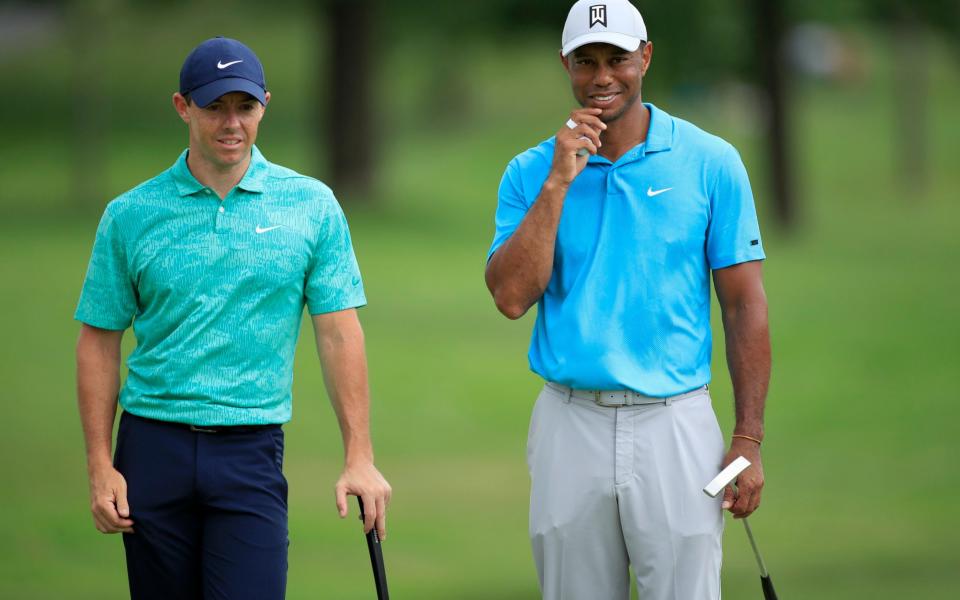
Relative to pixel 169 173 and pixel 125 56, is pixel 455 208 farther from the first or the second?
pixel 169 173

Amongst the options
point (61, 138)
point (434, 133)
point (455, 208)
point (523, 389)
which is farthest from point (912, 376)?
point (434, 133)

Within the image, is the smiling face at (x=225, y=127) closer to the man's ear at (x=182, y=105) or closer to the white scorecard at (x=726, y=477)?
the man's ear at (x=182, y=105)

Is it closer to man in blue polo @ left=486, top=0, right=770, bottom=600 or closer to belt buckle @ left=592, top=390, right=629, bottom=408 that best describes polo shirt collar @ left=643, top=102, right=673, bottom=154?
man in blue polo @ left=486, top=0, right=770, bottom=600

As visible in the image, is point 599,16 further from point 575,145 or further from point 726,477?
point 726,477

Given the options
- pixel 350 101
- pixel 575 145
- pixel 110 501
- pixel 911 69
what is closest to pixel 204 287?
pixel 110 501

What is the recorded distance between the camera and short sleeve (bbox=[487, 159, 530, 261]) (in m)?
4.63

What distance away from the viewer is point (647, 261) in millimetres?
4414

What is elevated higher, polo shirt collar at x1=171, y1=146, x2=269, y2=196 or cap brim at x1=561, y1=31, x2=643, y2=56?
cap brim at x1=561, y1=31, x2=643, y2=56

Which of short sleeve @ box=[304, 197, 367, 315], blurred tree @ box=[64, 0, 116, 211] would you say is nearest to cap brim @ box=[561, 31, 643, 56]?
short sleeve @ box=[304, 197, 367, 315]

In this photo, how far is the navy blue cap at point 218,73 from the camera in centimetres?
423

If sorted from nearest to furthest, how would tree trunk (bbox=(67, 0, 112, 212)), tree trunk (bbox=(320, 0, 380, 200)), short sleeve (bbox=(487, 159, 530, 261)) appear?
1. short sleeve (bbox=(487, 159, 530, 261))
2. tree trunk (bbox=(320, 0, 380, 200))
3. tree trunk (bbox=(67, 0, 112, 212))

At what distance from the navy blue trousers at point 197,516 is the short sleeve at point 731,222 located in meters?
1.36

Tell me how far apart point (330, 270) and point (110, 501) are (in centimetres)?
84

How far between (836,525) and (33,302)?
9.90 m
